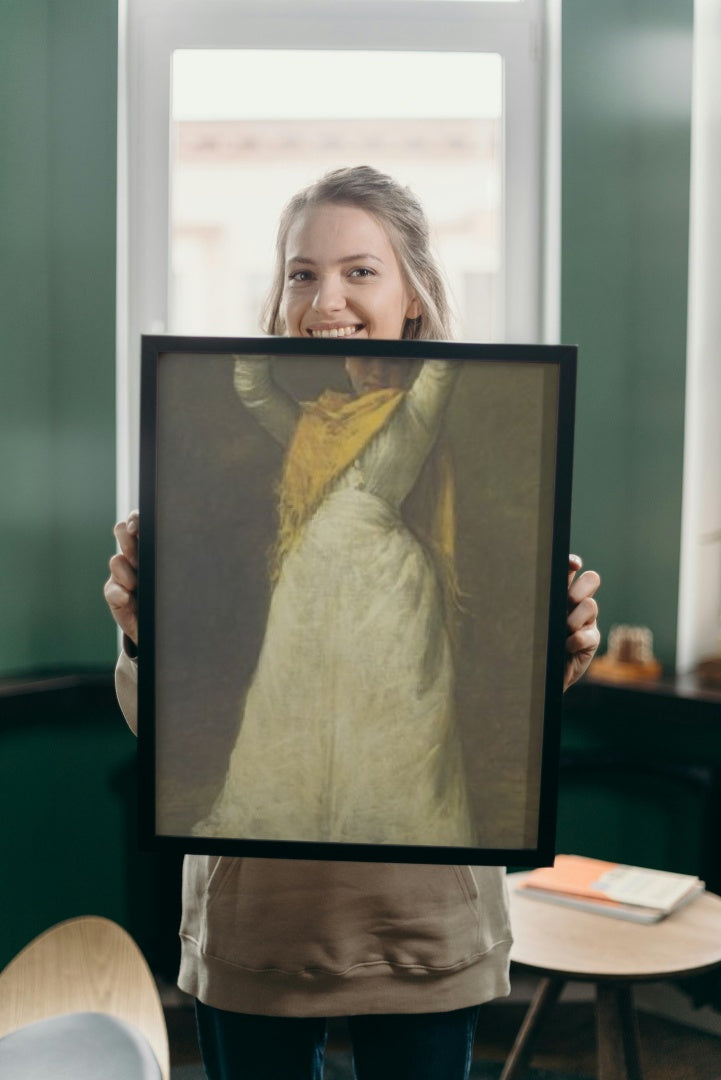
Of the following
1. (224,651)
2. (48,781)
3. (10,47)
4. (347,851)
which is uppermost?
(10,47)

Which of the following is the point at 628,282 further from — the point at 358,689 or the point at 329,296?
the point at 358,689

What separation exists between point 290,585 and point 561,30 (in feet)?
6.76

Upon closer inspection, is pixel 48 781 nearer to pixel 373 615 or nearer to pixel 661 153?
pixel 373 615

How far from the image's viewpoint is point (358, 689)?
92cm

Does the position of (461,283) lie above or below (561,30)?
below

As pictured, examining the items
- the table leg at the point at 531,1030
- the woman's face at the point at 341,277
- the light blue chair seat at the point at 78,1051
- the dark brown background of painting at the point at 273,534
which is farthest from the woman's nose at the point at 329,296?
the table leg at the point at 531,1030

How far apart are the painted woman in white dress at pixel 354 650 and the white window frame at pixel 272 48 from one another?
66.9 inches

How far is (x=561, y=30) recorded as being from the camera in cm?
248

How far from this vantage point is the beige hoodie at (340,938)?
3.34ft

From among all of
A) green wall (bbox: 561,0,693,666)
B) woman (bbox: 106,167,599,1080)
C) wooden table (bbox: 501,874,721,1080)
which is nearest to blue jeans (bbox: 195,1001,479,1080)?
woman (bbox: 106,167,599,1080)

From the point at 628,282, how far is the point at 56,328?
1.39 metres

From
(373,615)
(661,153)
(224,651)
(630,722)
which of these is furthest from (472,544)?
(661,153)

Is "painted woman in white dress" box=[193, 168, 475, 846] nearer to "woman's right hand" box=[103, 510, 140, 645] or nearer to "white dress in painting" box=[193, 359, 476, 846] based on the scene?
"white dress in painting" box=[193, 359, 476, 846]

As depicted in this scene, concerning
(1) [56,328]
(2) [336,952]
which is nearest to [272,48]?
(1) [56,328]
